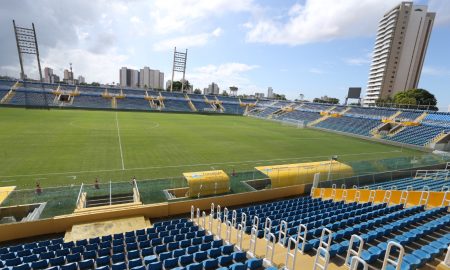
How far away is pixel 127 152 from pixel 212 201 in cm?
1451

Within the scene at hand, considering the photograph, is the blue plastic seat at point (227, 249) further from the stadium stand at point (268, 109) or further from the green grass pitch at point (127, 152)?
the stadium stand at point (268, 109)

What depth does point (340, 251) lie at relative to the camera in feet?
23.9

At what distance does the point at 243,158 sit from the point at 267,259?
750 inches

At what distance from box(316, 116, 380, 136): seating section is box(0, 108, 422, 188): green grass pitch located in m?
9.77

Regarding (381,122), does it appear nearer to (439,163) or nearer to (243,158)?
(439,163)

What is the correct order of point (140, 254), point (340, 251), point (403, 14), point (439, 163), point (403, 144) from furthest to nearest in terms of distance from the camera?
point (403, 14), point (403, 144), point (439, 163), point (140, 254), point (340, 251)

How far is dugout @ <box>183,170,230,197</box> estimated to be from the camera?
15.2 meters

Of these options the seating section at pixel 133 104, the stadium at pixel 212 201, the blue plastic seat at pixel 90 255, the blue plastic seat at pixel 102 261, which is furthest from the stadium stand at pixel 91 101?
the blue plastic seat at pixel 102 261

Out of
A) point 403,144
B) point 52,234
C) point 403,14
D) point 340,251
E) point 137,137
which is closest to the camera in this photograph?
Answer: point 340,251

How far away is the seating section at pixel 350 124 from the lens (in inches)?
1925

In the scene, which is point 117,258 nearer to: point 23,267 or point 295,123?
point 23,267

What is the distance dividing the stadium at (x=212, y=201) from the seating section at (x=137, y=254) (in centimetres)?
4

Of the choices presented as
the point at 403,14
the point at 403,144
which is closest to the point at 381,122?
the point at 403,144

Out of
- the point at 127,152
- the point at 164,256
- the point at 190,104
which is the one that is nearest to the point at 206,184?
the point at 164,256
